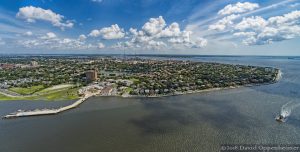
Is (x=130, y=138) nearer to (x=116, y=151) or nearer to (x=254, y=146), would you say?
(x=116, y=151)

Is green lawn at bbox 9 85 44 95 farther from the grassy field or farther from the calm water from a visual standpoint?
the calm water

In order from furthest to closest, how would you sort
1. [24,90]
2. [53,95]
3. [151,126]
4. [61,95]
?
[24,90], [61,95], [53,95], [151,126]

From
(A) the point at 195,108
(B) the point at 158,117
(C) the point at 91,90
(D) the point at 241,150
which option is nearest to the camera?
(D) the point at 241,150

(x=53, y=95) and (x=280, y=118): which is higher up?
(x=53, y=95)

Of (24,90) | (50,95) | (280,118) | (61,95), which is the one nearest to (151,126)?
(280,118)

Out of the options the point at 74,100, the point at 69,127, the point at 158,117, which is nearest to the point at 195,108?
the point at 158,117

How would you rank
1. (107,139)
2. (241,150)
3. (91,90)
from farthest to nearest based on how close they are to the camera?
(91,90)
(107,139)
(241,150)

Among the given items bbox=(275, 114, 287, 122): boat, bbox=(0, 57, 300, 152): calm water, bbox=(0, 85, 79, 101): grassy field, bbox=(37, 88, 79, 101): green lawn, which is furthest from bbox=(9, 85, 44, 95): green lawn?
bbox=(275, 114, 287, 122): boat

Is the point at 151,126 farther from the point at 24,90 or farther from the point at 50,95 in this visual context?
the point at 24,90
